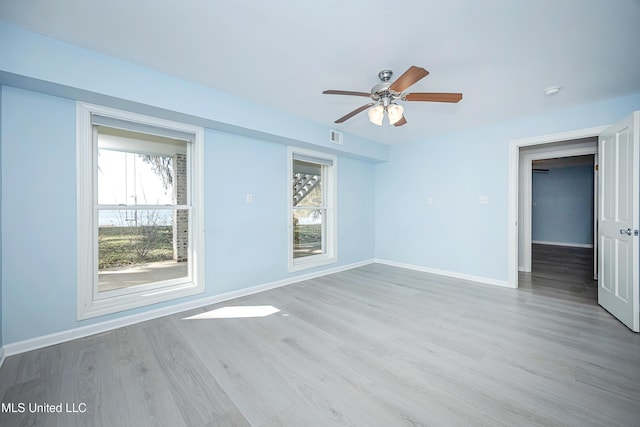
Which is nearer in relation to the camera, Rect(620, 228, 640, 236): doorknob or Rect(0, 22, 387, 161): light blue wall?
Rect(0, 22, 387, 161): light blue wall

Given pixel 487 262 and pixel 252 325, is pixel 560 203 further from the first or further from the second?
pixel 252 325

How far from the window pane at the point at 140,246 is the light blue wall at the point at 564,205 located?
34.1 ft

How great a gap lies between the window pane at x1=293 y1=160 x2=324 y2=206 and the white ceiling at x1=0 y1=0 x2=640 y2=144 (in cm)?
165

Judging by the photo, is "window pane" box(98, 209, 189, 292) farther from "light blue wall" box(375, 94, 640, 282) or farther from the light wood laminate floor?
"light blue wall" box(375, 94, 640, 282)

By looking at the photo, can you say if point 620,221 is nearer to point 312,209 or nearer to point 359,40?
point 359,40

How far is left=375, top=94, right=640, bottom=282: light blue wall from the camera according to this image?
3527 millimetres

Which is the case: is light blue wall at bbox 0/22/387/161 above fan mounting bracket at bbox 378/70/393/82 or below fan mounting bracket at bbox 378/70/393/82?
below

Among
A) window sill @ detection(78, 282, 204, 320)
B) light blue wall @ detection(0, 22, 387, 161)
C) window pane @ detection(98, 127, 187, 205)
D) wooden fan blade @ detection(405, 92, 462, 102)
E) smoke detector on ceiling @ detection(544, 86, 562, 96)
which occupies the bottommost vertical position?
window sill @ detection(78, 282, 204, 320)

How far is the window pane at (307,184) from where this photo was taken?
4.39m

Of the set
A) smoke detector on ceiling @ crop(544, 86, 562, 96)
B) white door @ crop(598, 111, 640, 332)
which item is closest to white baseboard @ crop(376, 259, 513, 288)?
white door @ crop(598, 111, 640, 332)

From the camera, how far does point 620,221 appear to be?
104 inches

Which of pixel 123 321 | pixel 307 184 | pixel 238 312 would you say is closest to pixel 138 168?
pixel 123 321

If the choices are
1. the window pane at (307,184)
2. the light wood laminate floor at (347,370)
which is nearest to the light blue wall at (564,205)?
the light wood laminate floor at (347,370)

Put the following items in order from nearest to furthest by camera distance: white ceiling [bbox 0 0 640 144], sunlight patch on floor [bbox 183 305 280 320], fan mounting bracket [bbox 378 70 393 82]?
1. white ceiling [bbox 0 0 640 144]
2. fan mounting bracket [bbox 378 70 393 82]
3. sunlight patch on floor [bbox 183 305 280 320]
